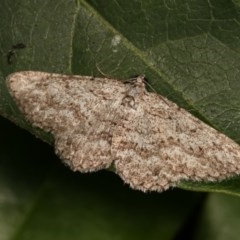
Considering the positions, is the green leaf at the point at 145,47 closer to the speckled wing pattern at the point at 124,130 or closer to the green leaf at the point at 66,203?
the speckled wing pattern at the point at 124,130

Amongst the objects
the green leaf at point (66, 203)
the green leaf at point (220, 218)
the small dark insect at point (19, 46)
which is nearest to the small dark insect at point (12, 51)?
the small dark insect at point (19, 46)

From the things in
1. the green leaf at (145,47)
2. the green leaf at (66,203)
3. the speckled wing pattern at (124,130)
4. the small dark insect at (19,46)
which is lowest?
the green leaf at (66,203)

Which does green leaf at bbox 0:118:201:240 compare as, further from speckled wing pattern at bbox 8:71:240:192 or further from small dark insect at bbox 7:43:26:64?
small dark insect at bbox 7:43:26:64

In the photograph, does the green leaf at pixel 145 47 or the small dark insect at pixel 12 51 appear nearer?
the green leaf at pixel 145 47

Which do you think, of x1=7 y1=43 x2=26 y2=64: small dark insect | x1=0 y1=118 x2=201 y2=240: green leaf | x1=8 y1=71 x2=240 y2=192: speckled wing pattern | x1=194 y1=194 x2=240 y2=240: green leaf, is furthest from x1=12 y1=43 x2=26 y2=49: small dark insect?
x1=194 y1=194 x2=240 y2=240: green leaf

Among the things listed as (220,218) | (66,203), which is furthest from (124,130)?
(220,218)

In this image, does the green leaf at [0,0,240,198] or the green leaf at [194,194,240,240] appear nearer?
the green leaf at [0,0,240,198]
